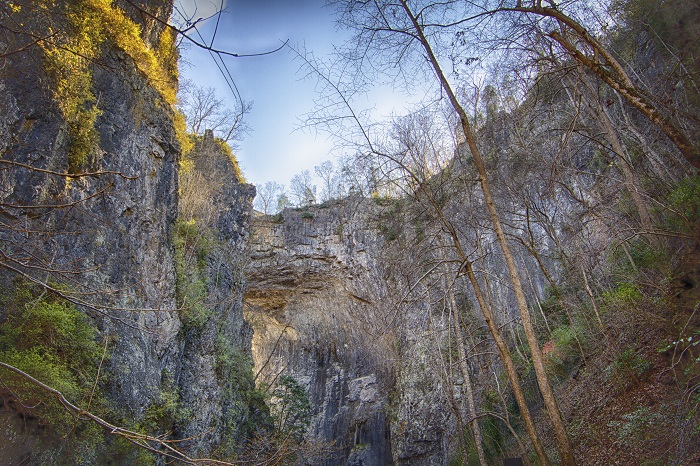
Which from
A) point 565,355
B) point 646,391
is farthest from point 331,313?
point 646,391

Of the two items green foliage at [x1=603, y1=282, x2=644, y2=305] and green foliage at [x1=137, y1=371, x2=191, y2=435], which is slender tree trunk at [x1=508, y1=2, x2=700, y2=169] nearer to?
green foliage at [x1=603, y1=282, x2=644, y2=305]

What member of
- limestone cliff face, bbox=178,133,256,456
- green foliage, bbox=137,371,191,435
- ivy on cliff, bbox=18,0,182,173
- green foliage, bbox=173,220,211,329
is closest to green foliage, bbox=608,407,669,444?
green foliage, bbox=137,371,191,435

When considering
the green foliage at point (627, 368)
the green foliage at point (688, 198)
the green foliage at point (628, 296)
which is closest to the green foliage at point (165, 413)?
the green foliage at point (627, 368)

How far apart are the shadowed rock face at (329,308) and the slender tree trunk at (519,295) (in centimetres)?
1628

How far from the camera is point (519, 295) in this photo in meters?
4.13

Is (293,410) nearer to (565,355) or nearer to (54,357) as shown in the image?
(565,355)

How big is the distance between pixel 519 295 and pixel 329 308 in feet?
Answer: 66.3

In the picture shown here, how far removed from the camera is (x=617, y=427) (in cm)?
610

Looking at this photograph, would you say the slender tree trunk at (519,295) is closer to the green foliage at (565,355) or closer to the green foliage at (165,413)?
the green foliage at (565,355)

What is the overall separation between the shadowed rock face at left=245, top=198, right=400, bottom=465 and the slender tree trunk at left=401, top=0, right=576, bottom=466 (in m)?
16.3


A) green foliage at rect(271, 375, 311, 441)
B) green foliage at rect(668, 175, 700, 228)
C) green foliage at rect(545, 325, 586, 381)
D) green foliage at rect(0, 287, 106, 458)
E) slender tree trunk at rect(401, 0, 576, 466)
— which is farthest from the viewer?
green foliage at rect(271, 375, 311, 441)

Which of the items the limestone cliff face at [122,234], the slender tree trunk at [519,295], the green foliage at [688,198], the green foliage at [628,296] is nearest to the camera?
the slender tree trunk at [519,295]

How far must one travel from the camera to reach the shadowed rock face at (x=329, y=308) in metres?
21.1

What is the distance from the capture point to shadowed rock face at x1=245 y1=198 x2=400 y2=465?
21.1 meters
